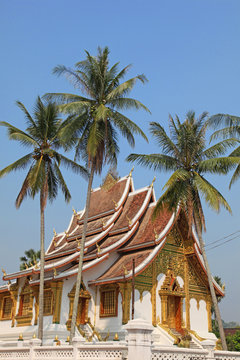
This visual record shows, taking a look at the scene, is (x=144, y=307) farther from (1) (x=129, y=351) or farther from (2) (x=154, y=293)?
(1) (x=129, y=351)

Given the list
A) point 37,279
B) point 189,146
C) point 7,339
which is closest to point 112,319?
point 37,279

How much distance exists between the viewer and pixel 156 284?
21.0m

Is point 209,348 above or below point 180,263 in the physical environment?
below

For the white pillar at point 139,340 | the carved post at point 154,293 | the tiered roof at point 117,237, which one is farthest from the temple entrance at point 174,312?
the white pillar at point 139,340

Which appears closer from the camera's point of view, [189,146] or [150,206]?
[189,146]

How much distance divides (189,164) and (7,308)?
512 inches

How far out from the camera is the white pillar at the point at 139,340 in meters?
8.64

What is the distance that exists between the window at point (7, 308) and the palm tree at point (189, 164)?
411 inches

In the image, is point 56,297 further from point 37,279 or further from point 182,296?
point 182,296

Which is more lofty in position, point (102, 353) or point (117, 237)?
point (117, 237)

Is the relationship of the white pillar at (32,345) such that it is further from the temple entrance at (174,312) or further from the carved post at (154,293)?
the temple entrance at (174,312)

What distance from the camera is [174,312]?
21734mm

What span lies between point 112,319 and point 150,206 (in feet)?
24.1

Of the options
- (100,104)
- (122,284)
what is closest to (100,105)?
(100,104)
